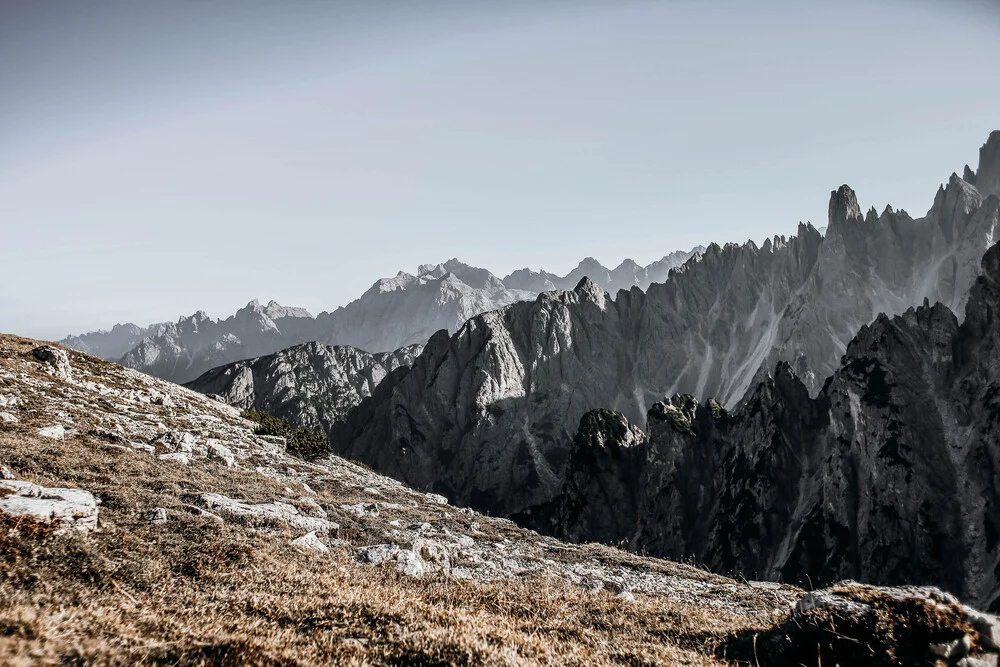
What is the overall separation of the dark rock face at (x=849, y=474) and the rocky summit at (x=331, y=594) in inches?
2315

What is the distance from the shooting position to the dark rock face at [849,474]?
80312 millimetres

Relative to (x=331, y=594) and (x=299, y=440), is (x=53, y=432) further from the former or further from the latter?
(x=331, y=594)

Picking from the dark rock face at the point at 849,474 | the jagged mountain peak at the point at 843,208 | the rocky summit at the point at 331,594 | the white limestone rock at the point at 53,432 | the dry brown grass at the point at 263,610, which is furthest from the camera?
the jagged mountain peak at the point at 843,208

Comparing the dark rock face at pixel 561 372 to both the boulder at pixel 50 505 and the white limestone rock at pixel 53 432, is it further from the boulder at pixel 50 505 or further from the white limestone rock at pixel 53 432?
the boulder at pixel 50 505

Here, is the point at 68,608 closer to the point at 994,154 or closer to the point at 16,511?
the point at 16,511

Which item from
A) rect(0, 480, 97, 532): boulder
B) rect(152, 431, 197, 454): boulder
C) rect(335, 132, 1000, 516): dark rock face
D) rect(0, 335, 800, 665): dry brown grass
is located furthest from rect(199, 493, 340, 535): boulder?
rect(335, 132, 1000, 516): dark rock face

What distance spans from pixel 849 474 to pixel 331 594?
111m

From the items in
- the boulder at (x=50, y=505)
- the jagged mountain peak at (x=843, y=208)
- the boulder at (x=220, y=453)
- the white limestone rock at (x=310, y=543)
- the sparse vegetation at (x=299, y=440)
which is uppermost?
the jagged mountain peak at (x=843, y=208)

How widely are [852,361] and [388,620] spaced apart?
124 meters

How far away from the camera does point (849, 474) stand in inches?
3733

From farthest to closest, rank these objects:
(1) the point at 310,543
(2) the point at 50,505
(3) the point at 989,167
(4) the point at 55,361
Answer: (3) the point at 989,167 < (4) the point at 55,361 < (1) the point at 310,543 < (2) the point at 50,505

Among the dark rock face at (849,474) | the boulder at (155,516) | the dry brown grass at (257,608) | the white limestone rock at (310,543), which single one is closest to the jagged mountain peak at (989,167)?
the dark rock face at (849,474)

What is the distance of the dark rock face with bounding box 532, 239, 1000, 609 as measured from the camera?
A: 80.3 metres

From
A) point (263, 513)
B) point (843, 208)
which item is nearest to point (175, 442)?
point (263, 513)
